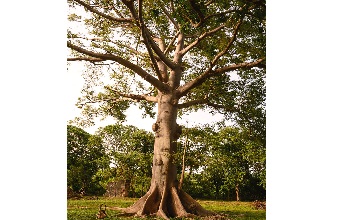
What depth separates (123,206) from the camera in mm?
4719

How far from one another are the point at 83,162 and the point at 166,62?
200cm

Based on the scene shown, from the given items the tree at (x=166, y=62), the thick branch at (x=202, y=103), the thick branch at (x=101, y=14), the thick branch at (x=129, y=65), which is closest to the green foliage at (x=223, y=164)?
the tree at (x=166, y=62)

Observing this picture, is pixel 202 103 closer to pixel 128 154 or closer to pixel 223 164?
pixel 223 164

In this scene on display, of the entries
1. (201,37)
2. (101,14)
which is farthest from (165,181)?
(101,14)

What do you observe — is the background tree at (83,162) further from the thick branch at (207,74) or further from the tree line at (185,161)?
the thick branch at (207,74)

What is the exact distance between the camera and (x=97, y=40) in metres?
5.30

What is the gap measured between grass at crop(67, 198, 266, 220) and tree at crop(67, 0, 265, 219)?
153 mm

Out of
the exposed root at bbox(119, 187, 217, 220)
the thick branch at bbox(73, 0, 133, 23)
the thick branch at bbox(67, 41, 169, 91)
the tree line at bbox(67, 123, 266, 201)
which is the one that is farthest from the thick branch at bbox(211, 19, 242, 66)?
the exposed root at bbox(119, 187, 217, 220)

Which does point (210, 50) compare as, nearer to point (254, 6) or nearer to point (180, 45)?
point (180, 45)

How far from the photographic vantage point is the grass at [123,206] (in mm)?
4012

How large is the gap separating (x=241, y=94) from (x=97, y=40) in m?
2.51

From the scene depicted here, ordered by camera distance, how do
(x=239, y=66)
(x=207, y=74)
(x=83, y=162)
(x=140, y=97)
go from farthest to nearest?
(x=140, y=97)
(x=207, y=74)
(x=239, y=66)
(x=83, y=162)
